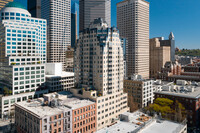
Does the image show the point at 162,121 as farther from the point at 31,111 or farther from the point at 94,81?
the point at 31,111

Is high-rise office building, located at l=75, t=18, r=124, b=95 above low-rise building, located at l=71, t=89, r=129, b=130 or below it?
above

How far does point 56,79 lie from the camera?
145375mm

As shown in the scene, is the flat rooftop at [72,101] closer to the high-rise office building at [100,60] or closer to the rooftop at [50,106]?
the rooftop at [50,106]

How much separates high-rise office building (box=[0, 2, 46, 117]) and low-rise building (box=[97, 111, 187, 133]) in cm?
8024

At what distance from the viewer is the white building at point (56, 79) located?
465 ft

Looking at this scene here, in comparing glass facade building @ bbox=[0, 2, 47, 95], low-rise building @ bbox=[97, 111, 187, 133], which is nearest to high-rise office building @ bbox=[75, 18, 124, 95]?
low-rise building @ bbox=[97, 111, 187, 133]

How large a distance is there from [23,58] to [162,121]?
362 ft

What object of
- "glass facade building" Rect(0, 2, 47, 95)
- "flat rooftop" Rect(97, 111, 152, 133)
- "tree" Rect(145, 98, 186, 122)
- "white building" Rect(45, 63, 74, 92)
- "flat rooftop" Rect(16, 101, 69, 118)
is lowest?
"tree" Rect(145, 98, 186, 122)

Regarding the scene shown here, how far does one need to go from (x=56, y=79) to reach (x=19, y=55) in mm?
38775

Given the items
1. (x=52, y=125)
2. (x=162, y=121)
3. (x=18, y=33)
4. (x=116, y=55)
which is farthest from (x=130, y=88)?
(x=18, y=33)

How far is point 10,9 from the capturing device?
503 ft

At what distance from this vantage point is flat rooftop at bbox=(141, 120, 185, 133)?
6107 cm

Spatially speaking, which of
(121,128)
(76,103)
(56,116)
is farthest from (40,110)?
(121,128)

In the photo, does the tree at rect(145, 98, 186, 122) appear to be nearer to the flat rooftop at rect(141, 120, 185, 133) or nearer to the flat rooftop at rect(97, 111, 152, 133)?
the flat rooftop at rect(97, 111, 152, 133)
